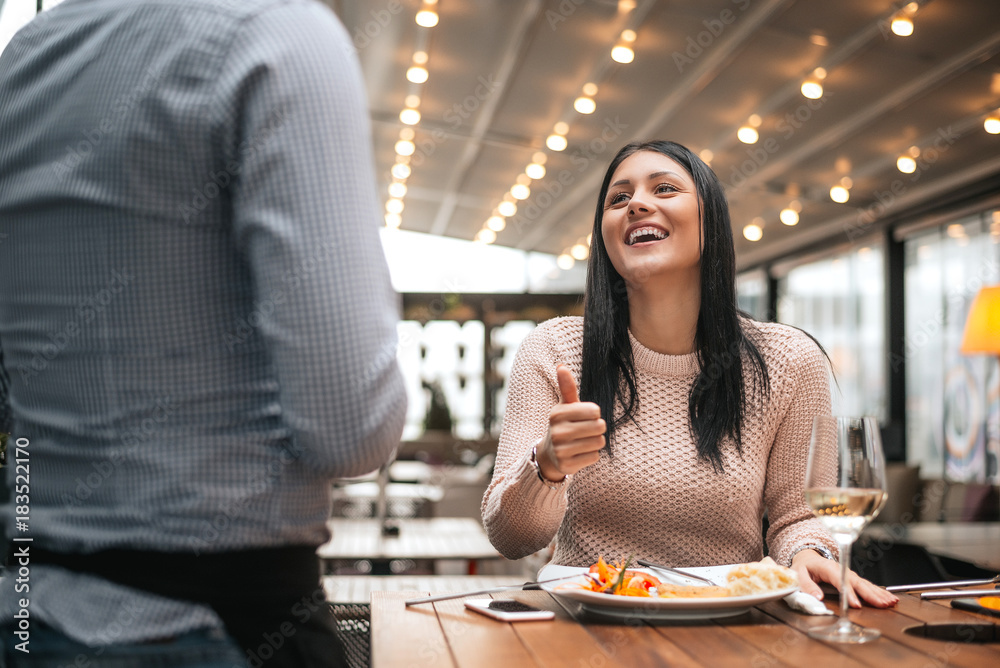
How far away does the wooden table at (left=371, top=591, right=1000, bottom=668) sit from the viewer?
2.91ft

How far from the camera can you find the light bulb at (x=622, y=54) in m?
5.39

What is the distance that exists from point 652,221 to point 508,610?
0.86 meters

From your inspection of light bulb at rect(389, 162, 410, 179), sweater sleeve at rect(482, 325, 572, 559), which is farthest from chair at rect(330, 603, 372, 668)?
light bulb at rect(389, 162, 410, 179)

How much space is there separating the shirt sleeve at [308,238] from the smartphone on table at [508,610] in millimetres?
415

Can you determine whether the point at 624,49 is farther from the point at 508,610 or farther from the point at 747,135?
the point at 508,610

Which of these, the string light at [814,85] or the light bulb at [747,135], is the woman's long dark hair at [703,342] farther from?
the light bulb at [747,135]

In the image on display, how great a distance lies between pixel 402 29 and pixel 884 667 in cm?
572

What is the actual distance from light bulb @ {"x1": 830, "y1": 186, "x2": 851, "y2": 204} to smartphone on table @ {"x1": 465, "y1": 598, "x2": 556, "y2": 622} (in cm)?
725

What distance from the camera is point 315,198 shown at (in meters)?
0.70

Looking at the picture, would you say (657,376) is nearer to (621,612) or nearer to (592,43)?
(621,612)

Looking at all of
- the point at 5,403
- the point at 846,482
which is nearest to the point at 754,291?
the point at 846,482

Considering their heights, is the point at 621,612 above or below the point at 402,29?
below

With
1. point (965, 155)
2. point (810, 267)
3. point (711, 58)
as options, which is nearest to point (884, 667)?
point (711, 58)

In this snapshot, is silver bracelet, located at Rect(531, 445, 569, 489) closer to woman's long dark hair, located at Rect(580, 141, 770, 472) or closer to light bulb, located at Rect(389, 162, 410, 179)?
woman's long dark hair, located at Rect(580, 141, 770, 472)
